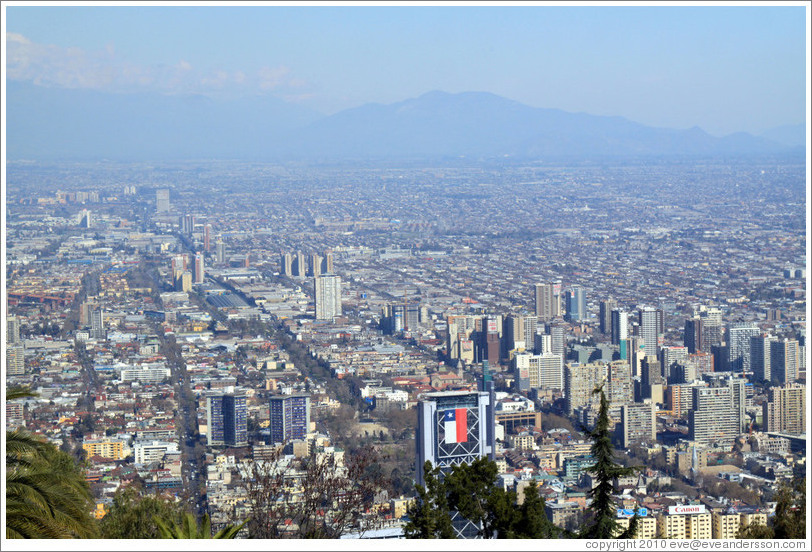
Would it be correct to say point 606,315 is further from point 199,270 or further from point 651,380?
point 199,270

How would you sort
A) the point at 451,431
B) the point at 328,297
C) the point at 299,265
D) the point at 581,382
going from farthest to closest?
1. the point at 299,265
2. the point at 328,297
3. the point at 581,382
4. the point at 451,431

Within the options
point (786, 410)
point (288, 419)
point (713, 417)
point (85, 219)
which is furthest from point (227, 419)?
point (85, 219)

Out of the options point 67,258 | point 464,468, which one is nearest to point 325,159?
point 67,258

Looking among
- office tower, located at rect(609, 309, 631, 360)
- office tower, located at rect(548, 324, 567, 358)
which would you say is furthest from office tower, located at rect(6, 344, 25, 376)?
office tower, located at rect(609, 309, 631, 360)

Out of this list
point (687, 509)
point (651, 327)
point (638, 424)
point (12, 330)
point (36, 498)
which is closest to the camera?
point (36, 498)

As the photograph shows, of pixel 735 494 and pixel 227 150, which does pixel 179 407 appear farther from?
pixel 227 150

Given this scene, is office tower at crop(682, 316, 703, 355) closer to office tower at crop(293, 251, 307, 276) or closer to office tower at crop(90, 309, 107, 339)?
office tower at crop(293, 251, 307, 276)

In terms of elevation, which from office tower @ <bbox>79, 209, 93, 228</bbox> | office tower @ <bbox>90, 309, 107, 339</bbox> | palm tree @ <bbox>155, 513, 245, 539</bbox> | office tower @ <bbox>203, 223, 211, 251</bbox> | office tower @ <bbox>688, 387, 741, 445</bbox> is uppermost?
office tower @ <bbox>79, 209, 93, 228</bbox>
